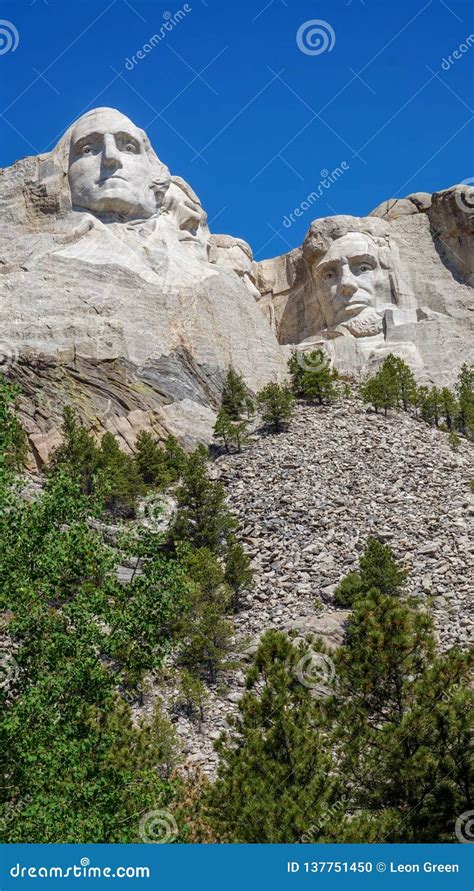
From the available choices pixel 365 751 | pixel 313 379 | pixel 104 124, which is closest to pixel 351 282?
pixel 313 379

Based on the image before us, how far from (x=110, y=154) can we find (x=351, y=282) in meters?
9.77

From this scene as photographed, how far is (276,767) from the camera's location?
16500 millimetres

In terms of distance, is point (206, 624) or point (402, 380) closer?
point (206, 624)

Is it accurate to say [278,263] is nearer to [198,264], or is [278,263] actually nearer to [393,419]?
[198,264]

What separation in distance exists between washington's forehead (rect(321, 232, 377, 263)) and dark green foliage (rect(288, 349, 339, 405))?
6.88 metres

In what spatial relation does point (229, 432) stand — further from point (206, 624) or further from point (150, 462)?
point (206, 624)

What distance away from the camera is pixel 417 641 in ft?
54.4

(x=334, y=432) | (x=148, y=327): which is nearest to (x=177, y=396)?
(x=148, y=327)

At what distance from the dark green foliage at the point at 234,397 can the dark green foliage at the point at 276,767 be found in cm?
1905

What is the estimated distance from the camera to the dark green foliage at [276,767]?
50.7 feet

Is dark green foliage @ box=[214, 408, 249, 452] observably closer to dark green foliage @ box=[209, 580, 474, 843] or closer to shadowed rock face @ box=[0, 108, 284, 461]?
shadowed rock face @ box=[0, 108, 284, 461]

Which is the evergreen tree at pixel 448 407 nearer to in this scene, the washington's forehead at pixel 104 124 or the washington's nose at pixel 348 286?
the washington's nose at pixel 348 286

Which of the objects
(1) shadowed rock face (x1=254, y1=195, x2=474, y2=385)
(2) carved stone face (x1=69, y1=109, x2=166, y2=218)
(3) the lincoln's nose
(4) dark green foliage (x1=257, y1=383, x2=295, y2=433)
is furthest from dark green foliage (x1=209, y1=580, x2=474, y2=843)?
(3) the lincoln's nose

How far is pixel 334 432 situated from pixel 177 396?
4.52 metres
